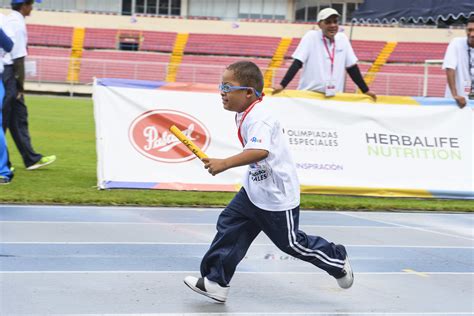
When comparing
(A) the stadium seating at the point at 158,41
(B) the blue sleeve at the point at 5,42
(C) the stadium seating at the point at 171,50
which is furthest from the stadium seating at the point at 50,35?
(B) the blue sleeve at the point at 5,42

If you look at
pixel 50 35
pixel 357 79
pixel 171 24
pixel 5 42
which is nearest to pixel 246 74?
pixel 5 42

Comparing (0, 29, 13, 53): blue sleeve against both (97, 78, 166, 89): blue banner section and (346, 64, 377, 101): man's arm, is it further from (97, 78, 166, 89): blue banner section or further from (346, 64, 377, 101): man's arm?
(346, 64, 377, 101): man's arm

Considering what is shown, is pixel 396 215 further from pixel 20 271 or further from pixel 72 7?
pixel 72 7

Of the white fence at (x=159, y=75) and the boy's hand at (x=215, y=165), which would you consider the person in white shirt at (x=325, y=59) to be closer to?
the boy's hand at (x=215, y=165)

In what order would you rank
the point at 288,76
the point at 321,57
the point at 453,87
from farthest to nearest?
the point at 453,87 → the point at 321,57 → the point at 288,76

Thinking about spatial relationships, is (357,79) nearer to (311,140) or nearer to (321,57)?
(321,57)

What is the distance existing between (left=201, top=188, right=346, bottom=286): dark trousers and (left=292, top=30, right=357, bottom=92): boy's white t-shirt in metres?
5.52

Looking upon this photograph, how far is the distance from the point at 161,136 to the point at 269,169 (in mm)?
5181

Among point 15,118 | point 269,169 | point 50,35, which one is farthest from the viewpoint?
point 50,35

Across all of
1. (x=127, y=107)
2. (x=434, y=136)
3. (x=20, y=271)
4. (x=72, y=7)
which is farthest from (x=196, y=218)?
(x=72, y=7)

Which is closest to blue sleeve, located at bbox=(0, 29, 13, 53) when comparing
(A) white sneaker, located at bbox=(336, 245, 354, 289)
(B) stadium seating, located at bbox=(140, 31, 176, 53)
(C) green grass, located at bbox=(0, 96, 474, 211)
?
(C) green grass, located at bbox=(0, 96, 474, 211)

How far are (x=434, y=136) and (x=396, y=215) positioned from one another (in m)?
1.86

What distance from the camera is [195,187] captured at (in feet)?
31.9

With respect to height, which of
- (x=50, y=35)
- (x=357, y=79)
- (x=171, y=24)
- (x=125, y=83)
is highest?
(x=171, y=24)
